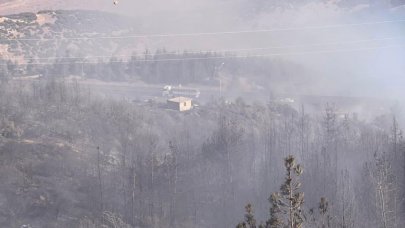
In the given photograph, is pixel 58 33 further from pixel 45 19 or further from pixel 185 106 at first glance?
pixel 185 106

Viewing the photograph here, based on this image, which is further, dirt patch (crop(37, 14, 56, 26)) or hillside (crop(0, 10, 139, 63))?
dirt patch (crop(37, 14, 56, 26))

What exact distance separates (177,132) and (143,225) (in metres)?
13.4

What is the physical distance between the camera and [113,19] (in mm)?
76500

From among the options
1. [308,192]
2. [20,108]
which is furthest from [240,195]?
[20,108]

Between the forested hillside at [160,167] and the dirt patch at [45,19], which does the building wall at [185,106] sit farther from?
the dirt patch at [45,19]

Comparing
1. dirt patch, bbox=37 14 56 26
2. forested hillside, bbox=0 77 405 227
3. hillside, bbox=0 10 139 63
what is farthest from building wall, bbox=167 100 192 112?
dirt patch, bbox=37 14 56 26

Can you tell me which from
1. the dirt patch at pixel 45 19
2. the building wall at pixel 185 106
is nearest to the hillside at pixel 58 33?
the dirt patch at pixel 45 19

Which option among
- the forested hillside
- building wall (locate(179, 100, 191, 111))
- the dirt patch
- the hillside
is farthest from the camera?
the dirt patch

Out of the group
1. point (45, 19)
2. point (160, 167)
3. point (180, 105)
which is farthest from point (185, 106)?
point (45, 19)

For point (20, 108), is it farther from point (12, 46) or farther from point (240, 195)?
point (12, 46)

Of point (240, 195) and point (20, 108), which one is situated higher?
point (20, 108)

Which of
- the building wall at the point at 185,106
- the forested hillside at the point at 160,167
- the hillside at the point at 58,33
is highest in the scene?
the hillside at the point at 58,33

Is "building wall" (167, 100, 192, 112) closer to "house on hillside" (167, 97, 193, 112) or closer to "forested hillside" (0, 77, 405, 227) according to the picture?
"house on hillside" (167, 97, 193, 112)

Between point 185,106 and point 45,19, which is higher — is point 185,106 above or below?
below
